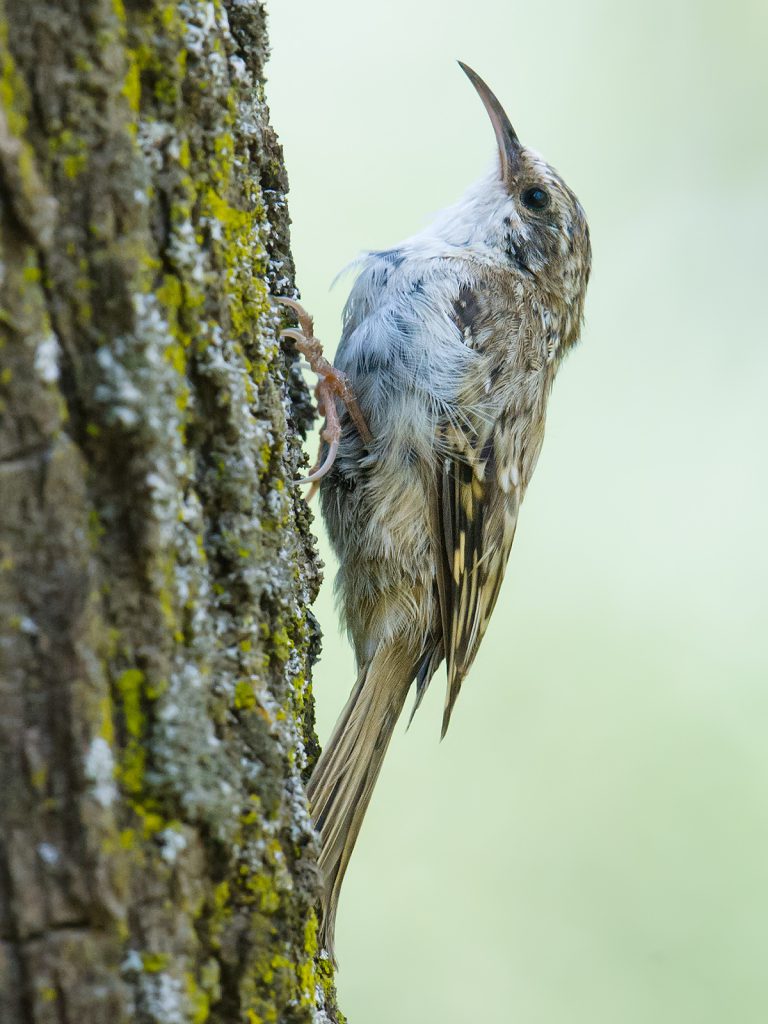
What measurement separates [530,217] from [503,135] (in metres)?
0.30

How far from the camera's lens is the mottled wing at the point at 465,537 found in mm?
2752

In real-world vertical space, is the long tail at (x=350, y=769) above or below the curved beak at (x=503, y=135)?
below

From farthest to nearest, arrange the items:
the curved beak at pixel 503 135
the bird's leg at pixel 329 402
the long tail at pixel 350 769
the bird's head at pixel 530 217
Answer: the curved beak at pixel 503 135 → the bird's head at pixel 530 217 → the bird's leg at pixel 329 402 → the long tail at pixel 350 769

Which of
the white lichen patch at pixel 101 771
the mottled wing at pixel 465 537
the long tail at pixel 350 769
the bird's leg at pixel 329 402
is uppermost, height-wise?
the bird's leg at pixel 329 402

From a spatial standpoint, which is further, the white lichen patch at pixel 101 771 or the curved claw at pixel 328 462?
the curved claw at pixel 328 462

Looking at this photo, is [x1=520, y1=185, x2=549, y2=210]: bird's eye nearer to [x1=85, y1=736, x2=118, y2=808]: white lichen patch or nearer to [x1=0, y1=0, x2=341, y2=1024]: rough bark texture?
[x1=0, y1=0, x2=341, y2=1024]: rough bark texture

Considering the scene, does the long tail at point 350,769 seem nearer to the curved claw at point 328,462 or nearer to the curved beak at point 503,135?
the curved claw at point 328,462

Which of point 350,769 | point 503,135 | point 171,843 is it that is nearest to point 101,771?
point 171,843

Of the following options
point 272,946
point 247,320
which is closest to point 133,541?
point 247,320

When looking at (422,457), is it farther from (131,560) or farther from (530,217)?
(131,560)

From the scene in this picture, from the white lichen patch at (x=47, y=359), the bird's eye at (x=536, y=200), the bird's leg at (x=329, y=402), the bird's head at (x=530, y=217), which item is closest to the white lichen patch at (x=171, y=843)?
the white lichen patch at (x=47, y=359)

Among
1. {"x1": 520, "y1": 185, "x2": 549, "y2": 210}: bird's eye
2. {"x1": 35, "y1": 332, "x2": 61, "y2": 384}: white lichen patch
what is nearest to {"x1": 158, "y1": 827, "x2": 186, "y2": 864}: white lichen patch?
{"x1": 35, "y1": 332, "x2": 61, "y2": 384}: white lichen patch

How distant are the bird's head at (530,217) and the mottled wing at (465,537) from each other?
0.62 metres

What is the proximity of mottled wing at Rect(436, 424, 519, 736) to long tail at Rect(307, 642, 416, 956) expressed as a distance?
25cm
